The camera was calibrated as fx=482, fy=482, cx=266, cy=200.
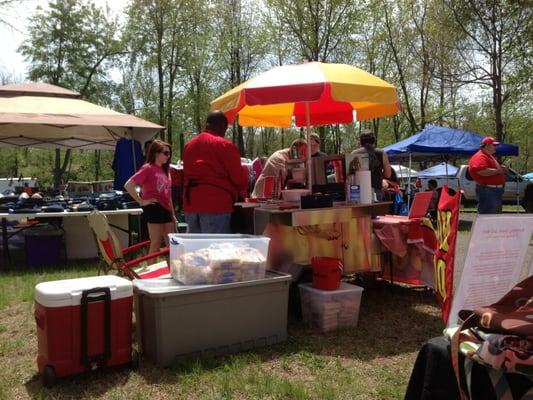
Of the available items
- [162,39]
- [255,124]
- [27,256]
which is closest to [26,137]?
[27,256]

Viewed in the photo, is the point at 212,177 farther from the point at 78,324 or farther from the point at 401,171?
the point at 401,171

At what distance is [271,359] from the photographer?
138 inches

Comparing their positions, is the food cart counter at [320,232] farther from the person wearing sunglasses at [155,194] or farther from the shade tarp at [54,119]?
the shade tarp at [54,119]

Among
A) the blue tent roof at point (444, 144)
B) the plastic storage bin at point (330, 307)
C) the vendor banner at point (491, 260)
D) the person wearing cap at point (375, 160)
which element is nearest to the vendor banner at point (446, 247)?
the vendor banner at point (491, 260)

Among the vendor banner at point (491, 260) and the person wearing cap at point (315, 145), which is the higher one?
the person wearing cap at point (315, 145)

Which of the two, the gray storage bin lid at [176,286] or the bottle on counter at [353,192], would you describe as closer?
the gray storage bin lid at [176,286]

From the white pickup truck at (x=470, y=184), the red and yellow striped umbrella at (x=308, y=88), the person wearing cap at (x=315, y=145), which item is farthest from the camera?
the white pickup truck at (x=470, y=184)

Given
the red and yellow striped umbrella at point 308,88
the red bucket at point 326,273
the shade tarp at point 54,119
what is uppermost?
the shade tarp at point 54,119

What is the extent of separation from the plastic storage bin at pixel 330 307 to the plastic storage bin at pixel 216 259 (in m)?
0.72

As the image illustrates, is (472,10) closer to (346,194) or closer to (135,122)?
(135,122)

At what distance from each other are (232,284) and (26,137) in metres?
9.44

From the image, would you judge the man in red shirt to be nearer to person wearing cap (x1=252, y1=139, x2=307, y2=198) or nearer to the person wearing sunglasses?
person wearing cap (x1=252, y1=139, x2=307, y2=198)

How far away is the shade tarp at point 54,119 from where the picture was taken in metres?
8.11

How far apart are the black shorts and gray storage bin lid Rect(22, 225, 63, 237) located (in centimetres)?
→ 259
